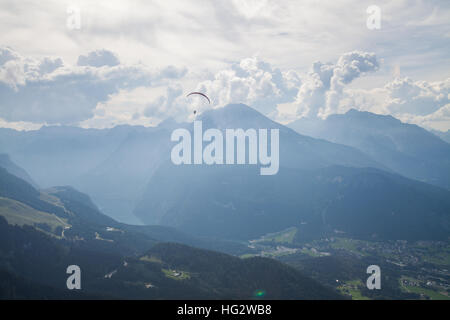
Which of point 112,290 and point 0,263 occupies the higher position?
point 0,263

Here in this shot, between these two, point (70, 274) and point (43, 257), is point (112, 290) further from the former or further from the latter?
point (43, 257)

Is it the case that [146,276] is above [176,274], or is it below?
below

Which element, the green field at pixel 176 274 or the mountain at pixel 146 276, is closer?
the mountain at pixel 146 276

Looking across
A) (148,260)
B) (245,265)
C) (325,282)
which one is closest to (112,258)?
(148,260)

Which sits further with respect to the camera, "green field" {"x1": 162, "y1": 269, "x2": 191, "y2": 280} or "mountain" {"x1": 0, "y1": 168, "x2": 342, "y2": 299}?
"green field" {"x1": 162, "y1": 269, "x2": 191, "y2": 280}

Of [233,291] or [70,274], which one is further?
[70,274]

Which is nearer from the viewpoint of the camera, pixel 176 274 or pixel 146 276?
pixel 146 276
